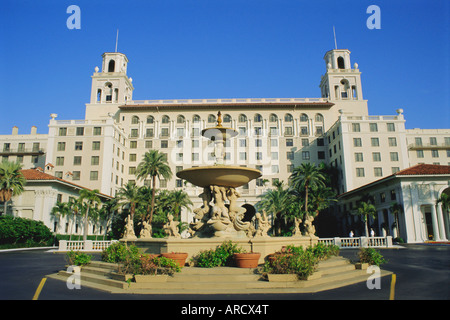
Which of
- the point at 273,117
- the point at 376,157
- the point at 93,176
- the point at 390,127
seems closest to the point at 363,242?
the point at 376,157

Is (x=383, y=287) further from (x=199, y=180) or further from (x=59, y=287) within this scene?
(x=59, y=287)

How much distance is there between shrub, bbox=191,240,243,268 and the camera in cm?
1173

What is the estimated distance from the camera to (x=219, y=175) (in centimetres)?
1552

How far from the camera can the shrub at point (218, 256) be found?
11.7m

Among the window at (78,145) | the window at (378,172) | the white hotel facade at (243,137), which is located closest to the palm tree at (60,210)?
the white hotel facade at (243,137)

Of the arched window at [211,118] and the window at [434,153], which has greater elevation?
the arched window at [211,118]

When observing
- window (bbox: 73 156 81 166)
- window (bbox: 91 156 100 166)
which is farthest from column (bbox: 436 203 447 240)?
window (bbox: 73 156 81 166)

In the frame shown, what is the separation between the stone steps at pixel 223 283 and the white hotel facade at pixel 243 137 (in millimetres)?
44499

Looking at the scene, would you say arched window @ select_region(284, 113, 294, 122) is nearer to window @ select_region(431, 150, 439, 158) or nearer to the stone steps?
window @ select_region(431, 150, 439, 158)

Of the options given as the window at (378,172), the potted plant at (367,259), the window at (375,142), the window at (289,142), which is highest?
the window at (289,142)

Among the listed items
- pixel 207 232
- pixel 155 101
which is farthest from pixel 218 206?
pixel 155 101

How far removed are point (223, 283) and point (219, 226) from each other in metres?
5.51

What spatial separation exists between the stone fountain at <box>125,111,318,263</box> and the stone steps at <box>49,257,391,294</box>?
6.38 feet

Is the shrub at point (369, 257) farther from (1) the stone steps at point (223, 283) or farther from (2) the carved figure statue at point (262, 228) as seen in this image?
(2) the carved figure statue at point (262, 228)
